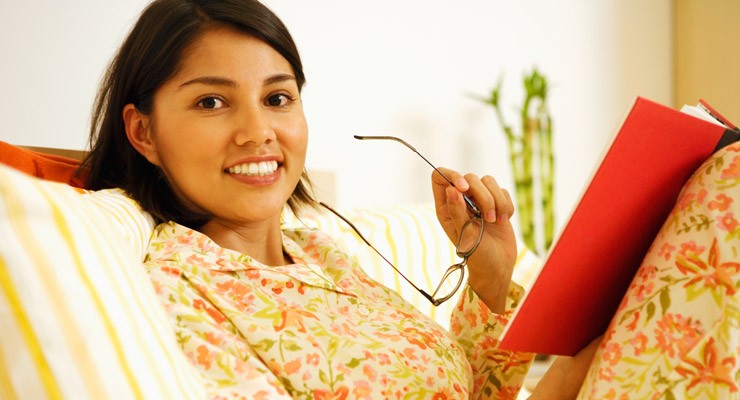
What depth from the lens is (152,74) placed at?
1.16m

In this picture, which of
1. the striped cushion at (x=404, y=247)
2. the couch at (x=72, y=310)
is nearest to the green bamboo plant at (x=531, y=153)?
the striped cushion at (x=404, y=247)

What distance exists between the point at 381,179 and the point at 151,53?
6.59 ft

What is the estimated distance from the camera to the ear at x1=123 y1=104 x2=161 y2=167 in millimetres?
1200

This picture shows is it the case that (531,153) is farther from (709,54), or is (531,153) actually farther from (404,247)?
(404,247)

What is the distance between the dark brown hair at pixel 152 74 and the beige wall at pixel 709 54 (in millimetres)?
2840

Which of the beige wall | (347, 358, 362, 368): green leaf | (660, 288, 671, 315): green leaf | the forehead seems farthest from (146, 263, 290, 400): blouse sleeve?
the beige wall

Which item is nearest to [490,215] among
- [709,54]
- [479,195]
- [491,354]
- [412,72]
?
[479,195]

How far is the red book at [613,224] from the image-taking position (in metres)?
0.80

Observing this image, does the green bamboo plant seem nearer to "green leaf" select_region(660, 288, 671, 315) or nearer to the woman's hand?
the woman's hand

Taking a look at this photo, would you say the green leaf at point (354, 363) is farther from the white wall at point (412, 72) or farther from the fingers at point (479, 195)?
the white wall at point (412, 72)

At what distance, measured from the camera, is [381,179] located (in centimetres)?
312

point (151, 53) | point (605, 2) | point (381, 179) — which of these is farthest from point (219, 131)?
point (605, 2)

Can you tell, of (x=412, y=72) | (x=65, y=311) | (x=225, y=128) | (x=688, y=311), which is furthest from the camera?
(x=412, y=72)

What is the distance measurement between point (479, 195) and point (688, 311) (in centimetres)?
49
